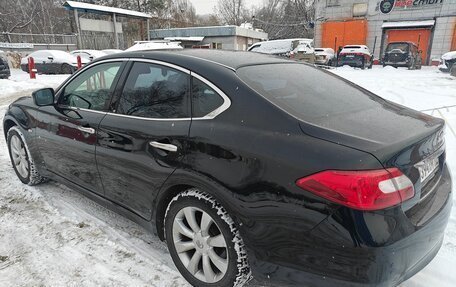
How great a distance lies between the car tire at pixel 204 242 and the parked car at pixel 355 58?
73.7 feet

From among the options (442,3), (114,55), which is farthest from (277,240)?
(442,3)

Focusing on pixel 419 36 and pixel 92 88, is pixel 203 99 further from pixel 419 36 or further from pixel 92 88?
pixel 419 36

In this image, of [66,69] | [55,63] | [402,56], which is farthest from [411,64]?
[55,63]

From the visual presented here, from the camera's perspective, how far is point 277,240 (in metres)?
1.90

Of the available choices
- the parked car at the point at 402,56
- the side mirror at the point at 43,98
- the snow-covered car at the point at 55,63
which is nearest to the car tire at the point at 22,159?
the side mirror at the point at 43,98

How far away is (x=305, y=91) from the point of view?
94.2 inches

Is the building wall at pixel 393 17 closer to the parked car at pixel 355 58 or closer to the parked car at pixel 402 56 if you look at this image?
the parked car at pixel 402 56

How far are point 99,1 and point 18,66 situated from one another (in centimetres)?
2476

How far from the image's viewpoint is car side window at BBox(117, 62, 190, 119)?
2426 millimetres

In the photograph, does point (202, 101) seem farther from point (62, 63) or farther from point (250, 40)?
point (250, 40)

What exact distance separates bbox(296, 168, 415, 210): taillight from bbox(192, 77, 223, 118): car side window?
815mm

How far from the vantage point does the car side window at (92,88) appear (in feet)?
9.75

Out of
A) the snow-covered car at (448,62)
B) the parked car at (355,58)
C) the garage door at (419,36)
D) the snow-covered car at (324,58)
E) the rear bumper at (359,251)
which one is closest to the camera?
the rear bumper at (359,251)

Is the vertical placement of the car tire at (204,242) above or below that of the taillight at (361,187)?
below
